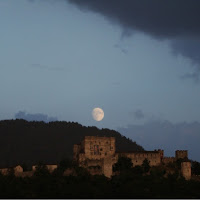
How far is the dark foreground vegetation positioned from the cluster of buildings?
7.07 feet

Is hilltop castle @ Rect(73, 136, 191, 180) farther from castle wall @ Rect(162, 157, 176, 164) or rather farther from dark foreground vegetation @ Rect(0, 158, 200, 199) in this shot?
dark foreground vegetation @ Rect(0, 158, 200, 199)

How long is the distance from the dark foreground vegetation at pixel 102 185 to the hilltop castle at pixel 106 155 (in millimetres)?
3179

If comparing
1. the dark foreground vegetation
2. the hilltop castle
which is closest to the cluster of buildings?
the hilltop castle

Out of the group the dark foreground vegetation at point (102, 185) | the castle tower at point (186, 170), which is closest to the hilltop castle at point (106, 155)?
the castle tower at point (186, 170)

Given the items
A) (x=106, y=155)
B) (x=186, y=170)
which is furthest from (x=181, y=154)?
(x=106, y=155)

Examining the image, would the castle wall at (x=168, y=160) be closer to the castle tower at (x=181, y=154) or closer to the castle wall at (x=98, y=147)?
the castle tower at (x=181, y=154)

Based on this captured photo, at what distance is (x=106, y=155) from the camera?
12150 cm

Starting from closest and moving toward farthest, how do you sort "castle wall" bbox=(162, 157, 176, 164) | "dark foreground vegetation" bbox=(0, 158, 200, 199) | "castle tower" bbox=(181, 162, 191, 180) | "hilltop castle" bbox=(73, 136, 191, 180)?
1. "dark foreground vegetation" bbox=(0, 158, 200, 199)
2. "castle tower" bbox=(181, 162, 191, 180)
3. "hilltop castle" bbox=(73, 136, 191, 180)
4. "castle wall" bbox=(162, 157, 176, 164)

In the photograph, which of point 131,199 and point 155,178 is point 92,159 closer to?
point 155,178

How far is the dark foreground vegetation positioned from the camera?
97.6 meters

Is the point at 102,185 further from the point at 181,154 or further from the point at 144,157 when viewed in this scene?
the point at 181,154

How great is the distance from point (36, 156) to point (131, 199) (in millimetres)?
101033

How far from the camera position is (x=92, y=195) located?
319 ft

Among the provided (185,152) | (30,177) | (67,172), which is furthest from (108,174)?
(185,152)
